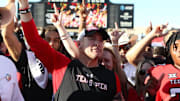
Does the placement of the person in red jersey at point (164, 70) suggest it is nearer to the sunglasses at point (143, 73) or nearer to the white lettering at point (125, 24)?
the sunglasses at point (143, 73)

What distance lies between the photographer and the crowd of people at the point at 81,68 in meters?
2.60

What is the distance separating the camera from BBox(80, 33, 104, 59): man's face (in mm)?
2668

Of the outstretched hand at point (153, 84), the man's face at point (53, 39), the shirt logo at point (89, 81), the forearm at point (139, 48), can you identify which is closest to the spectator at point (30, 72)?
the man's face at point (53, 39)

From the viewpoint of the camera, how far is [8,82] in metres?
2.79

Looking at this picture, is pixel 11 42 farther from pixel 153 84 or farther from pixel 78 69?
pixel 153 84

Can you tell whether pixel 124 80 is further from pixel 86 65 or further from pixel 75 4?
pixel 75 4

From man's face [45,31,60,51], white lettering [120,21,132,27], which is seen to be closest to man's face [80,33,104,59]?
man's face [45,31,60,51]

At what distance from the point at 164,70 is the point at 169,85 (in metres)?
0.20

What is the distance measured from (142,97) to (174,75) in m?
0.44

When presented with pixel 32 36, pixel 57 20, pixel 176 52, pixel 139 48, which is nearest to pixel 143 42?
pixel 139 48

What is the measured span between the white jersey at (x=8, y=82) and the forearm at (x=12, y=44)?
0.30 meters

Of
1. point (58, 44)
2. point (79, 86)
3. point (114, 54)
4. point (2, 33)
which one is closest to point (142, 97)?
point (114, 54)

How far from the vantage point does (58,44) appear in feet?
12.6

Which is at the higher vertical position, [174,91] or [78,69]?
[78,69]
